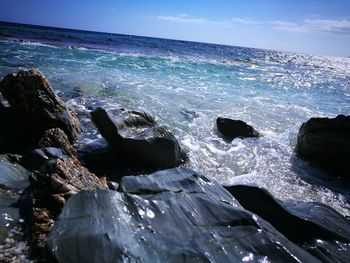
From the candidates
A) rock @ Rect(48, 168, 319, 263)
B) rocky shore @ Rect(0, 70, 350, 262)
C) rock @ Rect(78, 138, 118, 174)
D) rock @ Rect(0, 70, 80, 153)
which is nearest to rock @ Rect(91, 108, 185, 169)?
rocky shore @ Rect(0, 70, 350, 262)

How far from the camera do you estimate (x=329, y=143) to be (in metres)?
6.94

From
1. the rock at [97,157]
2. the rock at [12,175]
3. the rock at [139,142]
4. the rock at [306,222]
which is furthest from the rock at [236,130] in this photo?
the rock at [12,175]

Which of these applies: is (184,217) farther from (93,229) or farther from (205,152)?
(205,152)

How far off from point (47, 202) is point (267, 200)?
2784 mm

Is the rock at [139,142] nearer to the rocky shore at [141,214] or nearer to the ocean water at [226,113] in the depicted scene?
the rocky shore at [141,214]

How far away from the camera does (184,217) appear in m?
3.21

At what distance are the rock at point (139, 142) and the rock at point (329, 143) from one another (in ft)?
10.7

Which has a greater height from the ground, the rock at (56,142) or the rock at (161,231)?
the rock at (161,231)

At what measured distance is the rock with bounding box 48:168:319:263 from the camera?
8.47ft

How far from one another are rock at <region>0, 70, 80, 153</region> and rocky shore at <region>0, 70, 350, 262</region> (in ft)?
1.45

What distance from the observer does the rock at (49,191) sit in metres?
3.22

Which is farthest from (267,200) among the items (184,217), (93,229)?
(93,229)

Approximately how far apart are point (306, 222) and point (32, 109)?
5533mm

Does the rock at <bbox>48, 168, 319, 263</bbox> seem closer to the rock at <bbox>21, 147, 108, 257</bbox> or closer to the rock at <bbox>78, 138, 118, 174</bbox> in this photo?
the rock at <bbox>21, 147, 108, 257</bbox>
